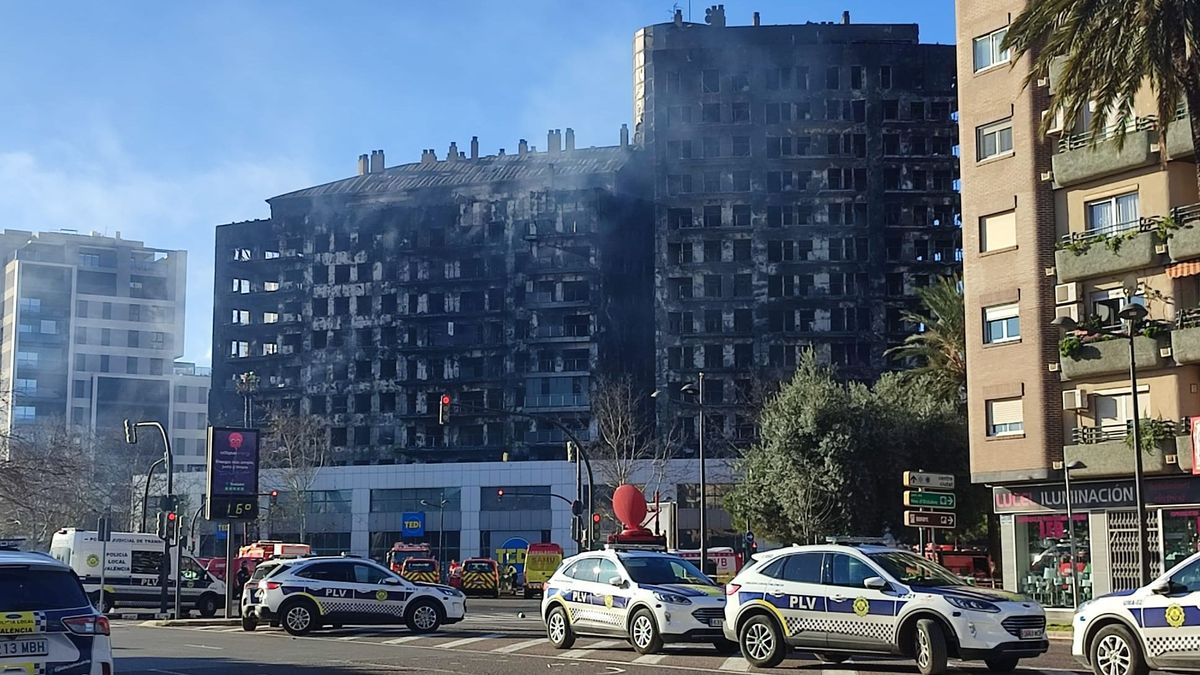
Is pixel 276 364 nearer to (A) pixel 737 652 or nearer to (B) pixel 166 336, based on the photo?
(B) pixel 166 336

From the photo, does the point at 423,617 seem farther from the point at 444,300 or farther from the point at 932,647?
the point at 444,300

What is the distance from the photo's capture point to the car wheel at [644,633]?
21281 millimetres

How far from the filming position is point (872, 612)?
17.7 meters

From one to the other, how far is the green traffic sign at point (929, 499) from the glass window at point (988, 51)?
18.0 metres

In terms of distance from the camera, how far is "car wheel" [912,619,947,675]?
16812 mm

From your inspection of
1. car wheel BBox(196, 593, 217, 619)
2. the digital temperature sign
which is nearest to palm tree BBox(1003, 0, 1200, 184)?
the digital temperature sign

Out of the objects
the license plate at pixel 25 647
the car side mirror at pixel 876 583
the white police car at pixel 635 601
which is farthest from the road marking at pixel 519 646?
the license plate at pixel 25 647

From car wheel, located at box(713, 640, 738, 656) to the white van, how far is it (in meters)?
24.9

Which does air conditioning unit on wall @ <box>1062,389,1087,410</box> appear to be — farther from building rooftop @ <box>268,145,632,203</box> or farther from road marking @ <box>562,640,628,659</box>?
building rooftop @ <box>268,145,632,203</box>

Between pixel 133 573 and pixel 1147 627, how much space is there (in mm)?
37405

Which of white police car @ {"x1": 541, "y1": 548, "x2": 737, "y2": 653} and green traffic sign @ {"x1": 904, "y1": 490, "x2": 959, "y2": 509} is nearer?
white police car @ {"x1": 541, "y1": 548, "x2": 737, "y2": 653}

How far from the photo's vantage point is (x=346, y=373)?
11188cm

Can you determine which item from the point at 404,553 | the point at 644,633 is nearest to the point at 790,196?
the point at 404,553

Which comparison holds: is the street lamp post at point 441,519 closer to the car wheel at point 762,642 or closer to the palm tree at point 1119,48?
the palm tree at point 1119,48
